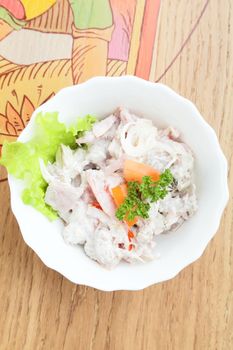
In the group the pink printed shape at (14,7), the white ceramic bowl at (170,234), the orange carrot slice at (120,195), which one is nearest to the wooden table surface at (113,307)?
the white ceramic bowl at (170,234)

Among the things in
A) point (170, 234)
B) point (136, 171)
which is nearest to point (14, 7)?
point (136, 171)

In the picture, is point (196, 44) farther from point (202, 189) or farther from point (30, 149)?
point (30, 149)

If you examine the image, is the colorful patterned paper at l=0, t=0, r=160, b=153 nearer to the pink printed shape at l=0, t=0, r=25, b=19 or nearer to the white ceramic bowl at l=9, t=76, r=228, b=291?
the pink printed shape at l=0, t=0, r=25, b=19

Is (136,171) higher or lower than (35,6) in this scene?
lower

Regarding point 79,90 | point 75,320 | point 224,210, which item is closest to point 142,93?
point 79,90

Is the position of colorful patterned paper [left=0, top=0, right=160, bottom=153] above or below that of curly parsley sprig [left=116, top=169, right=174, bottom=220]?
above

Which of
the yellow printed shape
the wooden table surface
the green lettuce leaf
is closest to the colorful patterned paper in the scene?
the yellow printed shape

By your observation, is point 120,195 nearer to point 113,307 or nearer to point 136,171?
point 136,171
